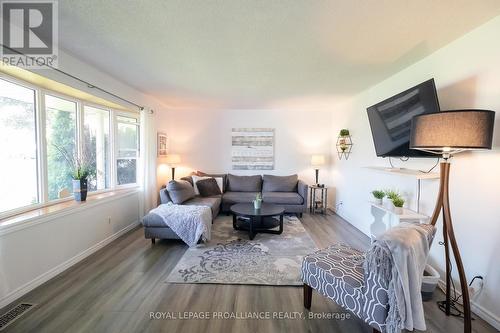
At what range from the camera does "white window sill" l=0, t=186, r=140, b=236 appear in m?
1.94

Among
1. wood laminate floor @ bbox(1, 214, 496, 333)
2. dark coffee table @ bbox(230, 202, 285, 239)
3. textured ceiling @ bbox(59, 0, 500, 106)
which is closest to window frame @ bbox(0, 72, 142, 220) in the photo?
textured ceiling @ bbox(59, 0, 500, 106)

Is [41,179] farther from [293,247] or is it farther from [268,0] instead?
[293,247]

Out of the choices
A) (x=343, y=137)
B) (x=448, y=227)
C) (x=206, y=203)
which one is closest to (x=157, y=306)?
(x=206, y=203)

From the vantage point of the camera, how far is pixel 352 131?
4.19 meters

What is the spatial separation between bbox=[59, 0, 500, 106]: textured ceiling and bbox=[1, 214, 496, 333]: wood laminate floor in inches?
93.5

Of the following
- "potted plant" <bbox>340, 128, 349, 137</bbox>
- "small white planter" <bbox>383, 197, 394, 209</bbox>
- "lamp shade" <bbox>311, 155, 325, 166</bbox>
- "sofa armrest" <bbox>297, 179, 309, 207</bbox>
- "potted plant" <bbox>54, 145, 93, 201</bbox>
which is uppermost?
"potted plant" <bbox>340, 128, 349, 137</bbox>

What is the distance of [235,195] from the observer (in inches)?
182

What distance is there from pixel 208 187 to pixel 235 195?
593 millimetres

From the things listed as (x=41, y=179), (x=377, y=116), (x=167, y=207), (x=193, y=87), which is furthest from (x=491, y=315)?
(x=41, y=179)

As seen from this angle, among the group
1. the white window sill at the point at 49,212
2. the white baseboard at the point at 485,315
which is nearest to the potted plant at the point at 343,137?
the white baseboard at the point at 485,315

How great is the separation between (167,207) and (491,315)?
11.7ft

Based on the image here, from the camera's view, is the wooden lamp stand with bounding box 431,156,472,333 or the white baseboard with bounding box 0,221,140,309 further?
the white baseboard with bounding box 0,221,140,309

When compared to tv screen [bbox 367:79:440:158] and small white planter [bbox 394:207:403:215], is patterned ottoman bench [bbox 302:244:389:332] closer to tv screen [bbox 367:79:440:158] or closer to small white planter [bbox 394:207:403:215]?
small white planter [bbox 394:207:403:215]

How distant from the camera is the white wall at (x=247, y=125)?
523 cm
